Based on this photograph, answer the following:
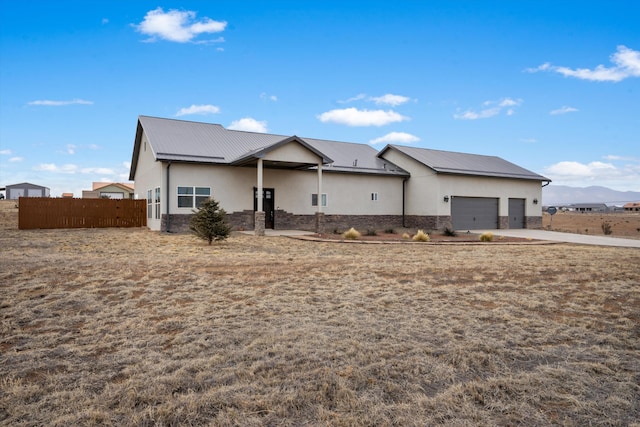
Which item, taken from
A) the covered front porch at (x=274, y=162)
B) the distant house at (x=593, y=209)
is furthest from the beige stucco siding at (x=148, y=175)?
the distant house at (x=593, y=209)

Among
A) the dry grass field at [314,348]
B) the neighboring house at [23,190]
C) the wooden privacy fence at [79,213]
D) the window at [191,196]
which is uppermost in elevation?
the neighboring house at [23,190]

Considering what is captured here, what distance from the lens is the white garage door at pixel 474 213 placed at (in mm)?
24047

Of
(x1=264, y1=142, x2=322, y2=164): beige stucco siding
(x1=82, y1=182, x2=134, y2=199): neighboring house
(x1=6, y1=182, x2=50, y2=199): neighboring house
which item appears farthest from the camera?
(x1=6, y1=182, x2=50, y2=199): neighboring house

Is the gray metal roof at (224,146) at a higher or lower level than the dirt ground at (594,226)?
higher

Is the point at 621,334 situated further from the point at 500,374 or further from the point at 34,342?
the point at 34,342

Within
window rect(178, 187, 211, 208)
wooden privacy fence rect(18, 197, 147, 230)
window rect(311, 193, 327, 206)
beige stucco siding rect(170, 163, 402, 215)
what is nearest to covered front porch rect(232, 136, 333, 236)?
beige stucco siding rect(170, 163, 402, 215)

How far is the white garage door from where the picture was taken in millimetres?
24047

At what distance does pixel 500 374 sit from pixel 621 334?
7.44 ft

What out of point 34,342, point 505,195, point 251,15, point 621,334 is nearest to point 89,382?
point 34,342

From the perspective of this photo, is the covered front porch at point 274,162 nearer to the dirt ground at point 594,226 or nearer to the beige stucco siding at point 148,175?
the beige stucco siding at point 148,175

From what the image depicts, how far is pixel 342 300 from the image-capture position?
6.10 metres

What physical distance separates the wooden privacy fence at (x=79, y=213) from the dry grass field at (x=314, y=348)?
51.1 ft

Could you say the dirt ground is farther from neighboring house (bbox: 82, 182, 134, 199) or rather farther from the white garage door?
neighboring house (bbox: 82, 182, 134, 199)

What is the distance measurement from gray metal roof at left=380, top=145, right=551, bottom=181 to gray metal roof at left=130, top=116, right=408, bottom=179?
5.31 ft
